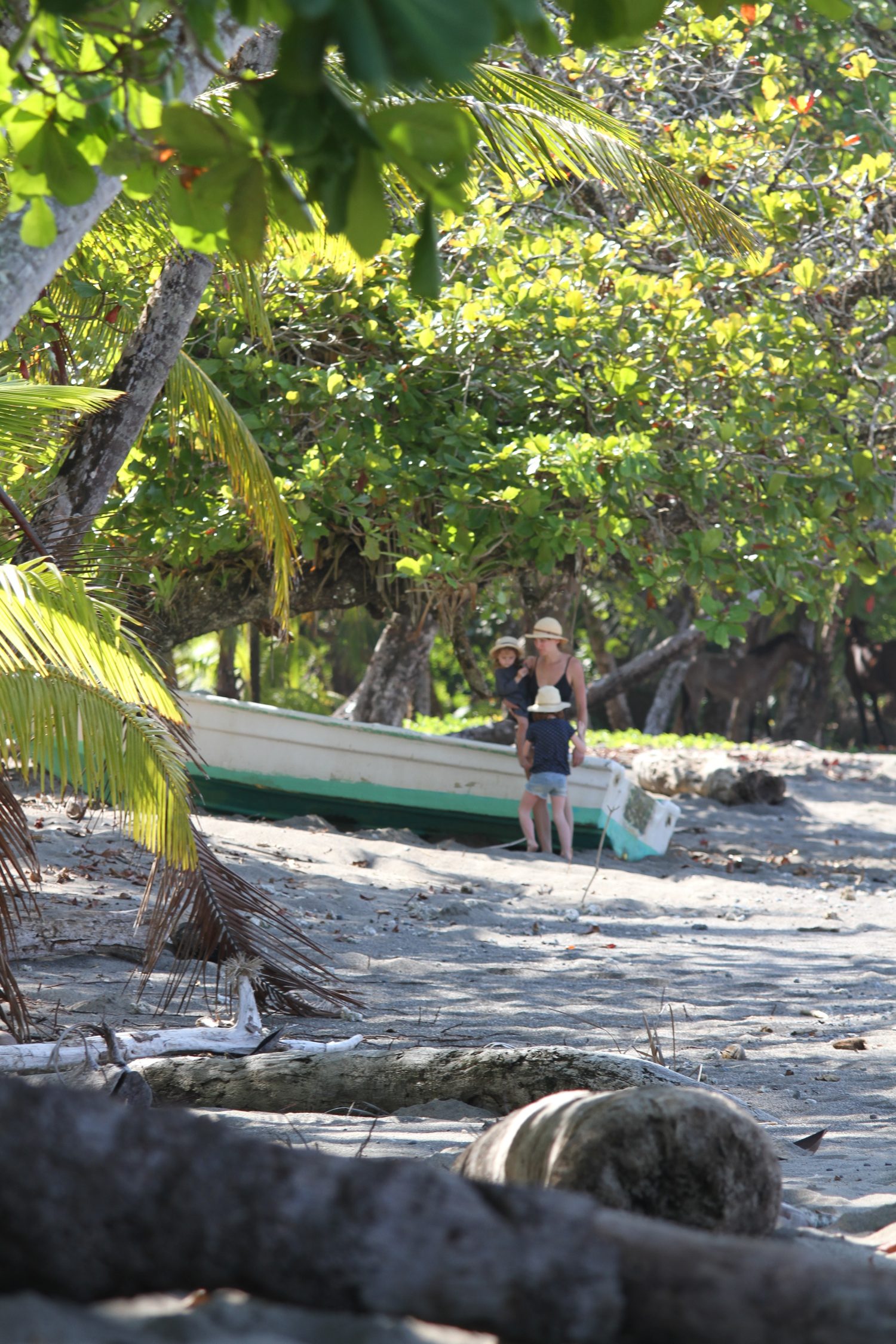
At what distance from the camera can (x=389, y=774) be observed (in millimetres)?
10227

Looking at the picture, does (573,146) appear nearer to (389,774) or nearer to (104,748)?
(104,748)

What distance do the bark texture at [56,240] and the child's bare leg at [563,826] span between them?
23.7ft

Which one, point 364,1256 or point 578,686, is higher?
point 578,686

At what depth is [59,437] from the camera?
5355 mm

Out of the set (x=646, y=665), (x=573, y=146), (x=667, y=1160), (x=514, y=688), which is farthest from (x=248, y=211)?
(x=646, y=665)

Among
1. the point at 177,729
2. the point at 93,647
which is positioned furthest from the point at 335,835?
the point at 93,647

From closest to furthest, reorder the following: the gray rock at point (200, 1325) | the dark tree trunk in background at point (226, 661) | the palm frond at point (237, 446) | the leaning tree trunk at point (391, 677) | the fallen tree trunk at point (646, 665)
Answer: the gray rock at point (200, 1325), the palm frond at point (237, 446), the leaning tree trunk at point (391, 677), the fallen tree trunk at point (646, 665), the dark tree trunk in background at point (226, 661)

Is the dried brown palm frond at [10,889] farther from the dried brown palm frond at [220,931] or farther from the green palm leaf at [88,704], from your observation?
the dried brown palm frond at [220,931]

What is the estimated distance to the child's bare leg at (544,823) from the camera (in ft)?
32.1

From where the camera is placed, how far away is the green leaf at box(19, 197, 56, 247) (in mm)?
2115

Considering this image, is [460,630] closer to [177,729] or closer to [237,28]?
[177,729]

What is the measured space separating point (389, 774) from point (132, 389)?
193 inches

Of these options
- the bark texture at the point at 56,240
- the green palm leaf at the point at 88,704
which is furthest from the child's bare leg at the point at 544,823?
the bark texture at the point at 56,240

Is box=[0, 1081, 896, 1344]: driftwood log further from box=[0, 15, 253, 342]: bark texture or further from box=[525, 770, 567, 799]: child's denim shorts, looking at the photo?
box=[525, 770, 567, 799]: child's denim shorts
